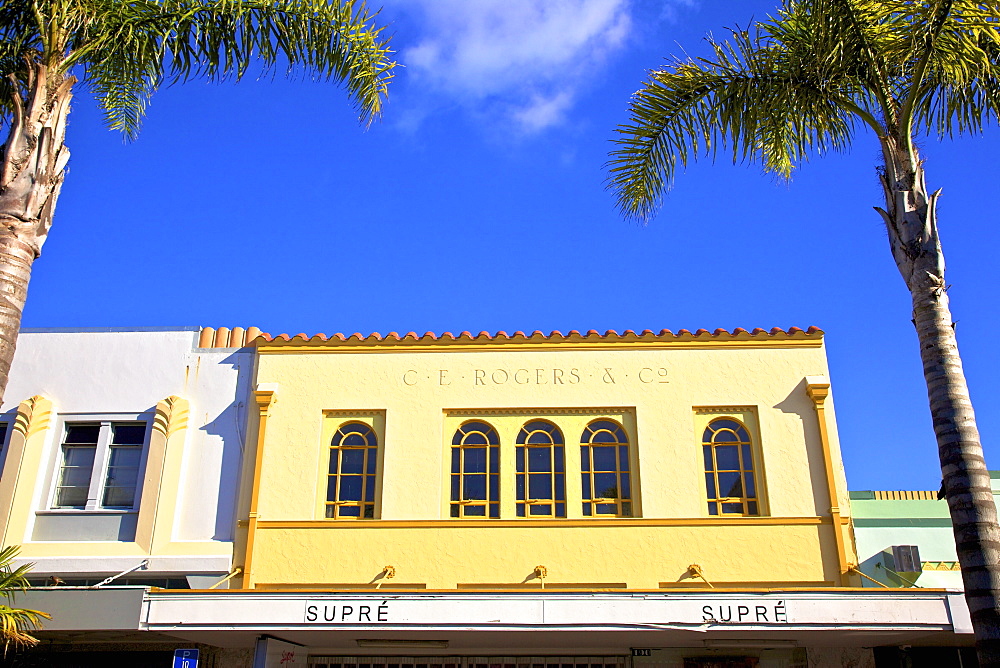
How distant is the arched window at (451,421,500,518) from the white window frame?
189 inches

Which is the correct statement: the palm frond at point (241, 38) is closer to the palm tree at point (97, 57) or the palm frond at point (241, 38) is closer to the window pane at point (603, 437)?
the palm tree at point (97, 57)

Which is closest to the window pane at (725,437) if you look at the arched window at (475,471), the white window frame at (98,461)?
the arched window at (475,471)

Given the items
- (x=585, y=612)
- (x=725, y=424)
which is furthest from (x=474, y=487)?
(x=725, y=424)

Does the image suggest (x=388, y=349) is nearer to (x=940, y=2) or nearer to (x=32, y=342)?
(x=32, y=342)

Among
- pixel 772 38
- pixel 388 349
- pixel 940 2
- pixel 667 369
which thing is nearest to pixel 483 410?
pixel 388 349

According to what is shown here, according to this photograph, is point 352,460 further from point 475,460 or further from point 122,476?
point 122,476

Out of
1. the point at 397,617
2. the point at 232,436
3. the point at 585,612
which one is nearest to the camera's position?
the point at 585,612

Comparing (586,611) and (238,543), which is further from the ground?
(238,543)

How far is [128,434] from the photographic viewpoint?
49.4 ft

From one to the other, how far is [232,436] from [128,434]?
5.59 ft

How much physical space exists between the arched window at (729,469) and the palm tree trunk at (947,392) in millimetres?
5514

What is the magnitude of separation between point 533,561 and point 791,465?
416cm

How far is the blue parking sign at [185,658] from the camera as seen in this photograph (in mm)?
11078

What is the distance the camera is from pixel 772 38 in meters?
11.1
